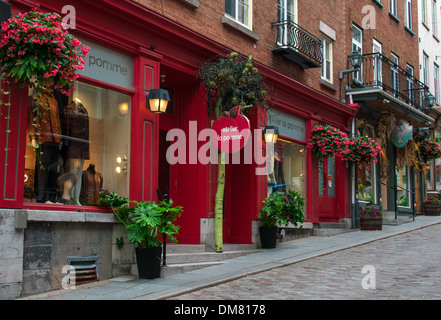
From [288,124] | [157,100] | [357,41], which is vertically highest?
[357,41]

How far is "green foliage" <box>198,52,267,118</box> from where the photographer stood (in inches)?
415

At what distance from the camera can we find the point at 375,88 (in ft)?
54.0

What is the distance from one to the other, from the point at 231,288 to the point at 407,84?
15135mm

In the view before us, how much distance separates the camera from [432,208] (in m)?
21.1

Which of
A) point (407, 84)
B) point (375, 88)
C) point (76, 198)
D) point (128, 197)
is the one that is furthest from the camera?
point (407, 84)


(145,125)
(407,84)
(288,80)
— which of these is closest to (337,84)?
(288,80)

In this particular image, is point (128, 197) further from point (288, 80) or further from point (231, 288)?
point (288, 80)

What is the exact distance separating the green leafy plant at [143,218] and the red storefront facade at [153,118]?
29 cm

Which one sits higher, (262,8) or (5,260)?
(262,8)

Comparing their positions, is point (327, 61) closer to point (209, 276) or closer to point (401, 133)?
point (401, 133)

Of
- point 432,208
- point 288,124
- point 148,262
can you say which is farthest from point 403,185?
point 148,262

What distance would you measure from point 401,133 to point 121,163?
12926mm
